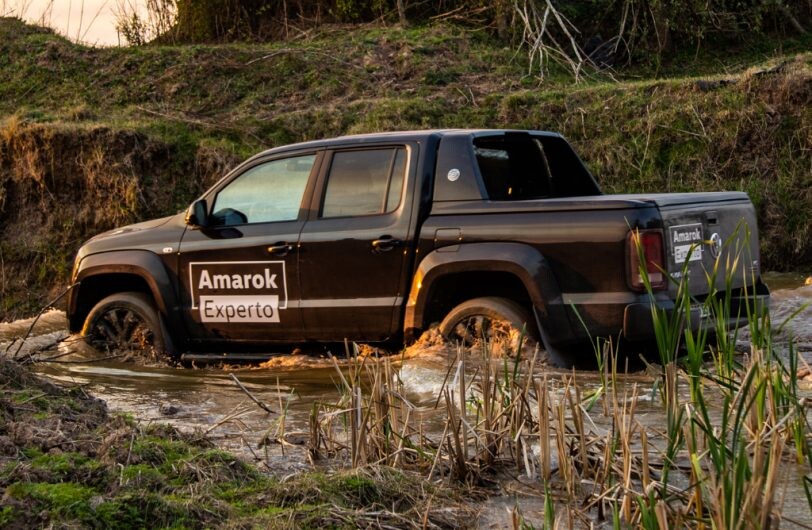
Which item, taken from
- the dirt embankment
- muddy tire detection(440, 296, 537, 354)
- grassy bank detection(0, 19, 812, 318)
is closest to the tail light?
muddy tire detection(440, 296, 537, 354)

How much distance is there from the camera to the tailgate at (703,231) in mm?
6277

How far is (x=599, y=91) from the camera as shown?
556 inches

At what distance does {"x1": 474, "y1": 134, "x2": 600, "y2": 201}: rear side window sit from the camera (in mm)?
7500

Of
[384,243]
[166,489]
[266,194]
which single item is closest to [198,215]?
[266,194]

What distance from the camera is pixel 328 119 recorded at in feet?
47.6

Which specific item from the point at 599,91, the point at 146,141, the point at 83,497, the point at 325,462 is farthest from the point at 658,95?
the point at 83,497

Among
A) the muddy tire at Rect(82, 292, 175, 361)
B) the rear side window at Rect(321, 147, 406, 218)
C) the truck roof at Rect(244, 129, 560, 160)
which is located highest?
the truck roof at Rect(244, 129, 560, 160)

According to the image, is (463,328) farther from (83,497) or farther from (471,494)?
(83,497)

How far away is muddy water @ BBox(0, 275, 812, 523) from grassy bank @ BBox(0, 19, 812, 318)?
12.8 ft

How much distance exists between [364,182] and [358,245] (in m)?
0.49

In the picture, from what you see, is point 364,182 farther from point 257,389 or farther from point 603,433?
point 603,433

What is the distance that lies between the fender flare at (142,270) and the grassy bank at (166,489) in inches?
137

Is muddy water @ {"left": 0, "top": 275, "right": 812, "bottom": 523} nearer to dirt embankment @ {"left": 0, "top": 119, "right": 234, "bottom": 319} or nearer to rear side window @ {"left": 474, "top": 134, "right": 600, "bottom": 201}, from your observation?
rear side window @ {"left": 474, "top": 134, "right": 600, "bottom": 201}

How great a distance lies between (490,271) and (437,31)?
10.9 m
